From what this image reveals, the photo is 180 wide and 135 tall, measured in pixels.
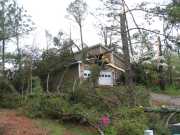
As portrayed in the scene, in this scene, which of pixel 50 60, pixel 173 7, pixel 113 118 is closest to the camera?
pixel 113 118

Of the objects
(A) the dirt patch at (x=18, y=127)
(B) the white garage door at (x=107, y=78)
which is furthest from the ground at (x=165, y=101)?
(A) the dirt patch at (x=18, y=127)

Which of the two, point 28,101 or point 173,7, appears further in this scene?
point 173,7

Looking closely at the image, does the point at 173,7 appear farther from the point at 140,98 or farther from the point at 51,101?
the point at 51,101

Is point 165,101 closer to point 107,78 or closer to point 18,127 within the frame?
point 107,78

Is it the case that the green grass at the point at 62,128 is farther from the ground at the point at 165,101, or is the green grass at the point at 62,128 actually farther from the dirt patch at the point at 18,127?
the ground at the point at 165,101

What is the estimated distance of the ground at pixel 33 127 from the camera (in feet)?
40.5

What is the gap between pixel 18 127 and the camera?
41.7ft

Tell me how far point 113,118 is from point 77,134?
181cm

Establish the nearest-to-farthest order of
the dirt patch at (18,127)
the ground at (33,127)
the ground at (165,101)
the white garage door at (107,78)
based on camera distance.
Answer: the dirt patch at (18,127) < the ground at (33,127) < the ground at (165,101) < the white garage door at (107,78)

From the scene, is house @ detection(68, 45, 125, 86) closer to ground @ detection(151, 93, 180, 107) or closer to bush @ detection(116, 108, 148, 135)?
ground @ detection(151, 93, 180, 107)

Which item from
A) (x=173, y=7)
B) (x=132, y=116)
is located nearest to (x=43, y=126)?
(x=132, y=116)

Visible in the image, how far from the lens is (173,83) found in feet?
115

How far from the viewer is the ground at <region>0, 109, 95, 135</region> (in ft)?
40.5

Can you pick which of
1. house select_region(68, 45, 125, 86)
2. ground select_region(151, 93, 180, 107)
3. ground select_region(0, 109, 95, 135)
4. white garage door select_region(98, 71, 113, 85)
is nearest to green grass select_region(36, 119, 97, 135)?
ground select_region(0, 109, 95, 135)
